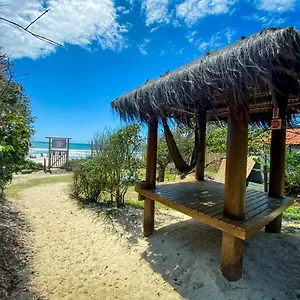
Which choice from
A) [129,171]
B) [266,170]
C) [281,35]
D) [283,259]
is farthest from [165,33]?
[283,259]

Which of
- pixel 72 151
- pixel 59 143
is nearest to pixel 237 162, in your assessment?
pixel 59 143

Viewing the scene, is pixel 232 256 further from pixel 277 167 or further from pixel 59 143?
pixel 59 143

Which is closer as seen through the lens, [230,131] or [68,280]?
[230,131]

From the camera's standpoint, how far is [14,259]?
9.11ft

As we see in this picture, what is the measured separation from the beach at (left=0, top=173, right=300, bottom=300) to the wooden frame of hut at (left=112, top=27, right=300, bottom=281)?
0.26 metres

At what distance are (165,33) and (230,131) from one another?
151 inches

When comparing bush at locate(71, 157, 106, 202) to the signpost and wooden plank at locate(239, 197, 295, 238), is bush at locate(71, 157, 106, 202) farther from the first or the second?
the signpost

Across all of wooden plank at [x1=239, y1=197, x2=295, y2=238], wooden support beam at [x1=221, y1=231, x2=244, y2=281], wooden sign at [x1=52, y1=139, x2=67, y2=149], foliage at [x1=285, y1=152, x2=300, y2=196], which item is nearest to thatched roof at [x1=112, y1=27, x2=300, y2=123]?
wooden plank at [x1=239, y1=197, x2=295, y2=238]

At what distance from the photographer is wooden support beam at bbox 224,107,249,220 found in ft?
6.84

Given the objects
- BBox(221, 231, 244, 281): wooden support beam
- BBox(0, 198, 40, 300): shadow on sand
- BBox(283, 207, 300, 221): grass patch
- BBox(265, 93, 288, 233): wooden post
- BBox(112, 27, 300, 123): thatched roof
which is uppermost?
BBox(112, 27, 300, 123): thatched roof

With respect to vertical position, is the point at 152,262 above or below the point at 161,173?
below

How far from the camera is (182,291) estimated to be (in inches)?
88.1

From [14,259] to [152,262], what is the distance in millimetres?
1827

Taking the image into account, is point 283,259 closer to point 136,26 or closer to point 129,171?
point 129,171
